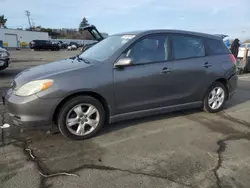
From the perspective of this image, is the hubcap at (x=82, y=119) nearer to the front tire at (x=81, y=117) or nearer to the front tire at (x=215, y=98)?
the front tire at (x=81, y=117)

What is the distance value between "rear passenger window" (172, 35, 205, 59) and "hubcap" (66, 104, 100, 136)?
70.4 inches

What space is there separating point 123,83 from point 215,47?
93.8 inches

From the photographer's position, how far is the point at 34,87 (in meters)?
3.08

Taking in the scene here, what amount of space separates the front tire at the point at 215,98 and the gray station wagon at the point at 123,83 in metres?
0.02

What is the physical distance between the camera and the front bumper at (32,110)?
119 inches

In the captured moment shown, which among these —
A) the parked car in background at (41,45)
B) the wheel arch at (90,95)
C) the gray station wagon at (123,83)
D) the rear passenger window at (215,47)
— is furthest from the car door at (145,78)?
the parked car in background at (41,45)

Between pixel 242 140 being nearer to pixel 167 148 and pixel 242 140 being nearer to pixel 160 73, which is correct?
pixel 167 148

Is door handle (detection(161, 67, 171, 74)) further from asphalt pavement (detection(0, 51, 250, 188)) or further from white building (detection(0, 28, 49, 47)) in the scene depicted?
white building (detection(0, 28, 49, 47))

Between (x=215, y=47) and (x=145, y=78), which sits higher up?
(x=215, y=47)

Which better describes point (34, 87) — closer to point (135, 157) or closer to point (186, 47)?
point (135, 157)

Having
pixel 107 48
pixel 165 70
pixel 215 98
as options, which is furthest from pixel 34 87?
pixel 215 98

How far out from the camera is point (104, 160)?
2881 mm

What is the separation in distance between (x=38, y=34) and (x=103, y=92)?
64.5 m

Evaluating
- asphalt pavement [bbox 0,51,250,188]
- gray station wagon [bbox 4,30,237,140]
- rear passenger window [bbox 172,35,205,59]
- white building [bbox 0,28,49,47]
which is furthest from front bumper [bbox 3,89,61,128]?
white building [bbox 0,28,49,47]
